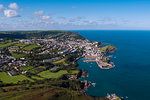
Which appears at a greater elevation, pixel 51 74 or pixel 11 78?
pixel 51 74

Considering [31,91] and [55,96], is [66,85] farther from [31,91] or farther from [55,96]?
[31,91]

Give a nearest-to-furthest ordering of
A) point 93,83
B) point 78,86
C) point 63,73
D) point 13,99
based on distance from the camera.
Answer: point 13,99
point 78,86
point 93,83
point 63,73

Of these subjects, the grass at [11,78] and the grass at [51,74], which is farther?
the grass at [51,74]

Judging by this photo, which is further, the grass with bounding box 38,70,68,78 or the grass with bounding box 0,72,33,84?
the grass with bounding box 38,70,68,78

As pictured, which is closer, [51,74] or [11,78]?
[11,78]

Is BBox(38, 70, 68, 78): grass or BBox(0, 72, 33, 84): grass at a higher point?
BBox(38, 70, 68, 78): grass

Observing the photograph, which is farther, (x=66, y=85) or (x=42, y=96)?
(x=66, y=85)

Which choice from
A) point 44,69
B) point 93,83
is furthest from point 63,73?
point 93,83

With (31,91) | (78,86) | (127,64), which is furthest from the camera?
(127,64)

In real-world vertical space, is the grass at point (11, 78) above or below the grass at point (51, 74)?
below
